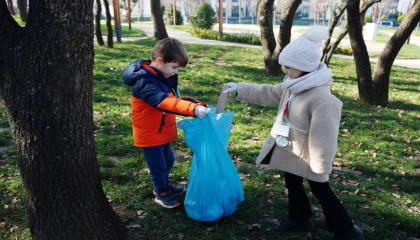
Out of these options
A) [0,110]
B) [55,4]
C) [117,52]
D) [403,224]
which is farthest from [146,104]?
[117,52]

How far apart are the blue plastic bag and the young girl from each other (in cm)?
29

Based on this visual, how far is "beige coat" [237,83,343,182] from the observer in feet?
7.68

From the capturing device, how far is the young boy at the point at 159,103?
256 cm

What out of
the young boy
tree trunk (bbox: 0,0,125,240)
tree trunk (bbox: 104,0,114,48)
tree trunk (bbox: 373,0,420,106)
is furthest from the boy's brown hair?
tree trunk (bbox: 104,0,114,48)

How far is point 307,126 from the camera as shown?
97.0 inches

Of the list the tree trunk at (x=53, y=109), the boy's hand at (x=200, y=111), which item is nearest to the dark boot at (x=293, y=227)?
the boy's hand at (x=200, y=111)

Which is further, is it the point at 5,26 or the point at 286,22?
the point at 286,22

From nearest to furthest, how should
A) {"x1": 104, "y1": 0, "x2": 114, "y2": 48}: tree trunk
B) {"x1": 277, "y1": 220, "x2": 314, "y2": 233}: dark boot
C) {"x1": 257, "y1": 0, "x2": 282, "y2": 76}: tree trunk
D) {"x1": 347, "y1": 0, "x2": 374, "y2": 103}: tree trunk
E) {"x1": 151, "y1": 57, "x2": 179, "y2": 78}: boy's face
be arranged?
{"x1": 151, "y1": 57, "x2": 179, "y2": 78}: boy's face
{"x1": 277, "y1": 220, "x2": 314, "y2": 233}: dark boot
{"x1": 347, "y1": 0, "x2": 374, "y2": 103}: tree trunk
{"x1": 257, "y1": 0, "x2": 282, "y2": 76}: tree trunk
{"x1": 104, "y1": 0, "x2": 114, "y2": 48}: tree trunk

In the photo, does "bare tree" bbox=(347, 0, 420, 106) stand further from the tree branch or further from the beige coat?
the tree branch

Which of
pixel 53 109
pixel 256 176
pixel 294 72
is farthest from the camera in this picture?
pixel 256 176

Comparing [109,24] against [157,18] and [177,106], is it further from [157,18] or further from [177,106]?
[177,106]

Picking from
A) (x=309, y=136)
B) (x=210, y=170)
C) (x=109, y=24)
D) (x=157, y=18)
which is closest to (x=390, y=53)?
(x=309, y=136)

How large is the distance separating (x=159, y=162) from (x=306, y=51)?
1.43m

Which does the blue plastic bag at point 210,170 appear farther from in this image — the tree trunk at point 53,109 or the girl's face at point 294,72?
the tree trunk at point 53,109
